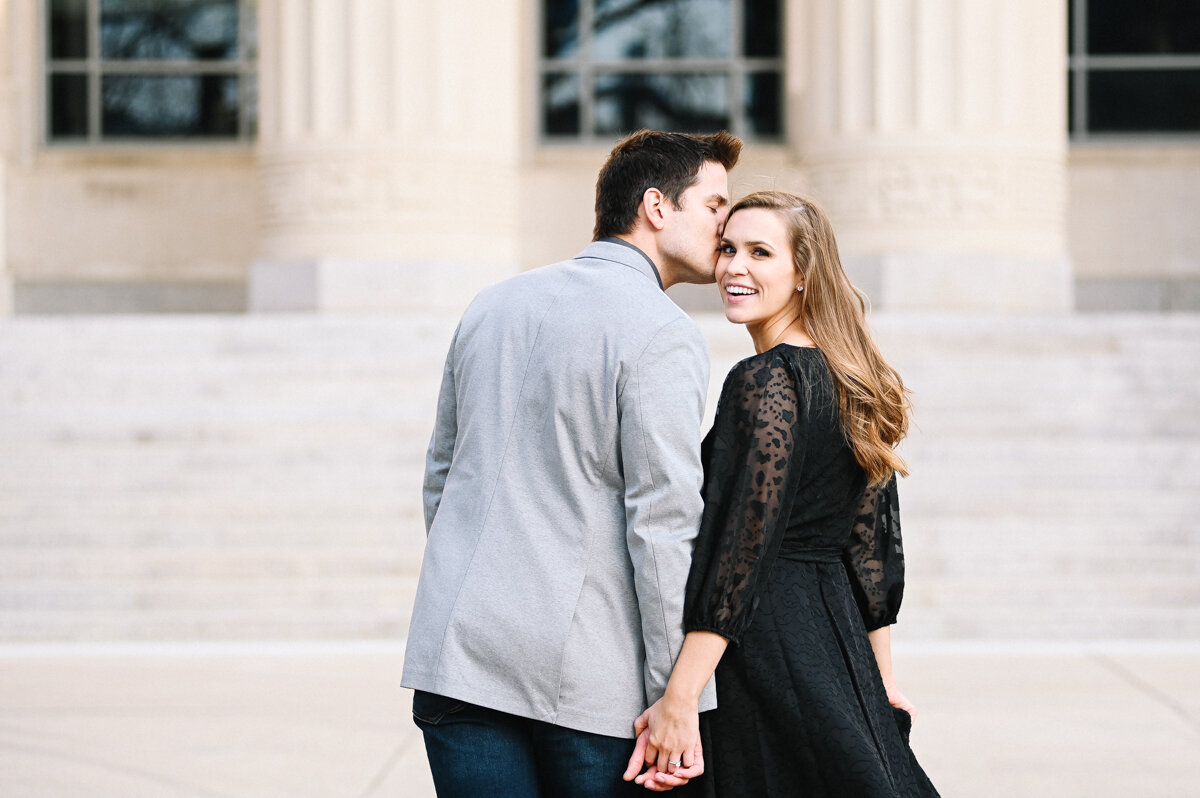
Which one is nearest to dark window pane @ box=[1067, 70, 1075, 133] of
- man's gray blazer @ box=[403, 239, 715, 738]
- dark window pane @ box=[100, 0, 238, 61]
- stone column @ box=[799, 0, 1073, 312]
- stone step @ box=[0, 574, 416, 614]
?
stone column @ box=[799, 0, 1073, 312]

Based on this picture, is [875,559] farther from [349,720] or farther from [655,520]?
[349,720]

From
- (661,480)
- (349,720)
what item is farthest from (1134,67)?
(661,480)

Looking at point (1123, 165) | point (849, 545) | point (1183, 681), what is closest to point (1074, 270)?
point (1123, 165)

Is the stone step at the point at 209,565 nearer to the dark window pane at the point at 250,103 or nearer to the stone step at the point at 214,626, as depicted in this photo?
the stone step at the point at 214,626

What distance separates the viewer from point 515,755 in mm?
2529

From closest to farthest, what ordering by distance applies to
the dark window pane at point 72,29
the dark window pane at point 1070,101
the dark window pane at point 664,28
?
1. the dark window pane at point 1070,101
2. the dark window pane at point 664,28
3. the dark window pane at point 72,29

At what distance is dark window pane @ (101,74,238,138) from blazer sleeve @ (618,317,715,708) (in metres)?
16.3

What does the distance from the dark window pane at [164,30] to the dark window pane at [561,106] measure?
3976mm

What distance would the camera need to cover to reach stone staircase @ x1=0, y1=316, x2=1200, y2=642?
7.68 meters

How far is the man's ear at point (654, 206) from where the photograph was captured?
2.61 m

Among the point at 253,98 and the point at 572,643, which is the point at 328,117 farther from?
the point at 572,643

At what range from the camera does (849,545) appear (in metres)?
2.89

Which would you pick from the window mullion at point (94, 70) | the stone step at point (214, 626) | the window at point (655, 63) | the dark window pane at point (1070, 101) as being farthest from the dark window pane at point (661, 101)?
the stone step at point (214, 626)

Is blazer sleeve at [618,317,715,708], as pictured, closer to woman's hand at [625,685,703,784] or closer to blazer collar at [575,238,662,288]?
woman's hand at [625,685,703,784]
